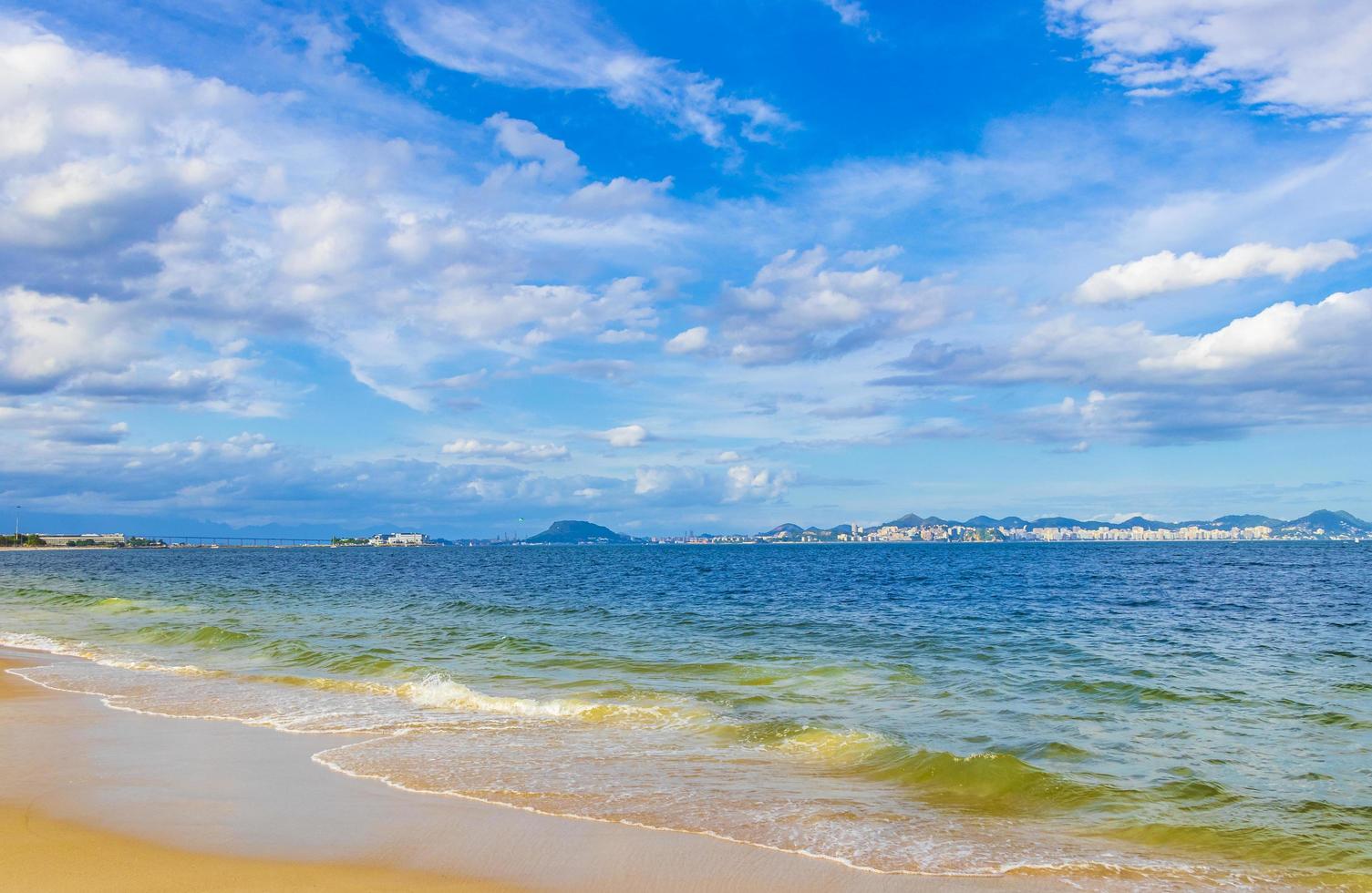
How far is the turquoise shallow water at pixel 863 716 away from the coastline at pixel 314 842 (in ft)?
1.77

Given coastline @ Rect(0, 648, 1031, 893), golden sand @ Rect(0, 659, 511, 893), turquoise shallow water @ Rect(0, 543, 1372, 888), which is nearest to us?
golden sand @ Rect(0, 659, 511, 893)

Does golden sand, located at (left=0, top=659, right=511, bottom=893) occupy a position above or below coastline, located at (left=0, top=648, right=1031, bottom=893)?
above

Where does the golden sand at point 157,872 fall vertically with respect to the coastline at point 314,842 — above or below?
above

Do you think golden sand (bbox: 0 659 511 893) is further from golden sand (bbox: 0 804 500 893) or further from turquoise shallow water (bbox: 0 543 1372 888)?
turquoise shallow water (bbox: 0 543 1372 888)

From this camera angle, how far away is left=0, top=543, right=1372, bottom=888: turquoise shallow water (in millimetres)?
8961

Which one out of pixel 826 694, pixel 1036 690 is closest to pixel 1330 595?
pixel 1036 690

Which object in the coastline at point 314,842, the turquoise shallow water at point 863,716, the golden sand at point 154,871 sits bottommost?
the turquoise shallow water at point 863,716

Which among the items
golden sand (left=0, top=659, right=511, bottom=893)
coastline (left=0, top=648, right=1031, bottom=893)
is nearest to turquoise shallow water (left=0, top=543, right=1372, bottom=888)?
coastline (left=0, top=648, right=1031, bottom=893)

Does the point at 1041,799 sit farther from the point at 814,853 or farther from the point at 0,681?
the point at 0,681

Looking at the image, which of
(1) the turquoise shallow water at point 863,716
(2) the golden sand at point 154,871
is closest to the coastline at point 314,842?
(2) the golden sand at point 154,871

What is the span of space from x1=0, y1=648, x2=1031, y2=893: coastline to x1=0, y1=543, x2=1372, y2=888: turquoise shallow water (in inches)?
21.2

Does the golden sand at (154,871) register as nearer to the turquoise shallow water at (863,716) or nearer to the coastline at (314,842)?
the coastline at (314,842)

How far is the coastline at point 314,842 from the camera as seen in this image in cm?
718

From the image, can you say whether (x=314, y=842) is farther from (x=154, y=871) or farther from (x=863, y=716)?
(x=863, y=716)
